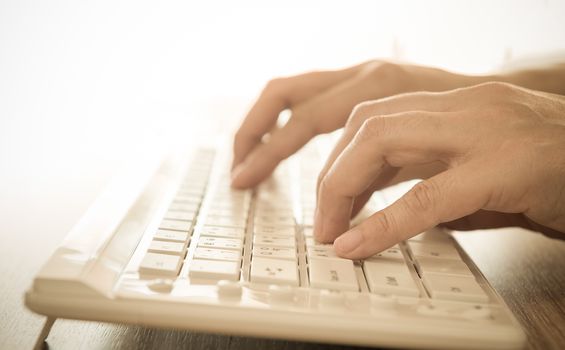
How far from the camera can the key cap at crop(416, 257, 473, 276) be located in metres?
0.51

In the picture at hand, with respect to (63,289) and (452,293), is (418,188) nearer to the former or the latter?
(452,293)

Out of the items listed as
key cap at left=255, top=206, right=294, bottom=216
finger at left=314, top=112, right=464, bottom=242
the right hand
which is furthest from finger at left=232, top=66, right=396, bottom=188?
finger at left=314, top=112, right=464, bottom=242

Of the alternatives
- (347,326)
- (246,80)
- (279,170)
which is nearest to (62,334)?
(347,326)

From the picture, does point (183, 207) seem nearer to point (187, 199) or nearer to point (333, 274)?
point (187, 199)

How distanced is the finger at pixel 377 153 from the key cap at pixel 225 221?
86 mm

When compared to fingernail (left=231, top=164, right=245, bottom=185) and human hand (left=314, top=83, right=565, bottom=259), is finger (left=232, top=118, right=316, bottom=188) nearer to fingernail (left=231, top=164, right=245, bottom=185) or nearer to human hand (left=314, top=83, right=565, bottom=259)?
fingernail (left=231, top=164, right=245, bottom=185)

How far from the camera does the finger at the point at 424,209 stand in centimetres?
52

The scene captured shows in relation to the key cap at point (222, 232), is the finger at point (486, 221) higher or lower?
lower

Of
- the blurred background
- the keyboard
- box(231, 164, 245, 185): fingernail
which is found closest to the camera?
the keyboard

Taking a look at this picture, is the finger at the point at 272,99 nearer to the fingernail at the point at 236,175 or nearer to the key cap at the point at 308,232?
the fingernail at the point at 236,175

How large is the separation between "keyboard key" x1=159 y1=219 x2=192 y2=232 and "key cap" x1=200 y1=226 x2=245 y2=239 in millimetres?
18

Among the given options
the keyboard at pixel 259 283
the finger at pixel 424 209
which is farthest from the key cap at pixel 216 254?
the finger at pixel 424 209

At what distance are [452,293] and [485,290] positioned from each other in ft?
0.15

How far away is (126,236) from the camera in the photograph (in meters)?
0.54
